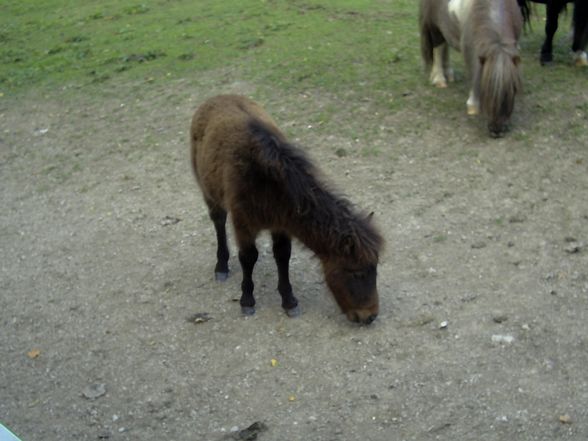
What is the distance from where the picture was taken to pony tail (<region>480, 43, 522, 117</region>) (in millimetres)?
7500

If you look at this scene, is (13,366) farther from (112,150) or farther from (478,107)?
(478,107)

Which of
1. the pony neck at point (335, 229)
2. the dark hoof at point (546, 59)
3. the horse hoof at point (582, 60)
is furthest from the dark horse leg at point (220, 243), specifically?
the horse hoof at point (582, 60)

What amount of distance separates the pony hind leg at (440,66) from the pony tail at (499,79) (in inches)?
52.7

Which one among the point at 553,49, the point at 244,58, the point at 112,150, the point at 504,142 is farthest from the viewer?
the point at 244,58

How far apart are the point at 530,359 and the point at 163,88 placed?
20.9 ft

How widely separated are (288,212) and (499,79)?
10.9 ft

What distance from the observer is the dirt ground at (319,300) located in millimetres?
4555

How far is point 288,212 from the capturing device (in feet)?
16.6

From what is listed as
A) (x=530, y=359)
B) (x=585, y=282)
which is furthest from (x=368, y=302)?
(x=585, y=282)

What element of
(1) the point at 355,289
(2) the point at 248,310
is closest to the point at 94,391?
(2) the point at 248,310

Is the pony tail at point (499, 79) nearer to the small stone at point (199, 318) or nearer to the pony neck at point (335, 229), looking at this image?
the pony neck at point (335, 229)

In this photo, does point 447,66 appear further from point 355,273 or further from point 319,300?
point 355,273

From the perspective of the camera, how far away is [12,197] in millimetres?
7770

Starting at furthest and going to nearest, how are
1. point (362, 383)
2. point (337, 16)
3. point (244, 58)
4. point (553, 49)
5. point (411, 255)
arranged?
point (337, 16) → point (244, 58) → point (553, 49) → point (411, 255) → point (362, 383)
